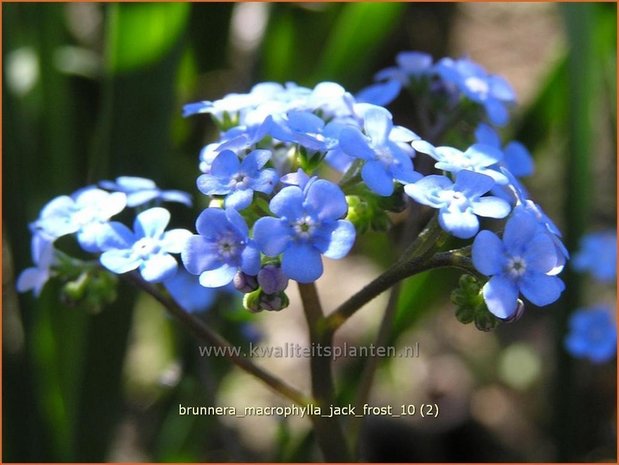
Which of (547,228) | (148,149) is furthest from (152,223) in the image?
(148,149)

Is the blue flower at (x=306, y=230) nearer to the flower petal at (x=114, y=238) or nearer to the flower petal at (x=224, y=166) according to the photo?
the flower petal at (x=224, y=166)

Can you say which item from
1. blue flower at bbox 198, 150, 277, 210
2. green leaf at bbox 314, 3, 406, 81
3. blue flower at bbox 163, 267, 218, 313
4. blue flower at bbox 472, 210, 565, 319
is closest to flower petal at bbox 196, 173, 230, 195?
blue flower at bbox 198, 150, 277, 210

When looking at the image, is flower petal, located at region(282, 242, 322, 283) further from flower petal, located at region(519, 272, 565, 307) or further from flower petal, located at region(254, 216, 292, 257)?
flower petal, located at region(519, 272, 565, 307)

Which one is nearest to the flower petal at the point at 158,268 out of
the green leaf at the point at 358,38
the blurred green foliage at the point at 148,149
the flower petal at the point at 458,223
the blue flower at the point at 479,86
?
the flower petal at the point at 458,223

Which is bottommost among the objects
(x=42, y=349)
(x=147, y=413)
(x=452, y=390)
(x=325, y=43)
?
(x=147, y=413)

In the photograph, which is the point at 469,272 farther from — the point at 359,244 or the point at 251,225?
the point at 359,244

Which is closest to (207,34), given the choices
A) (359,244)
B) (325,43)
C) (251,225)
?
(325,43)
